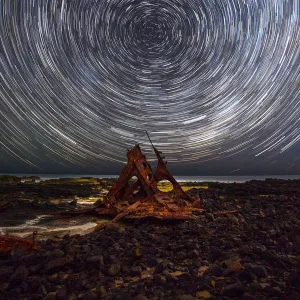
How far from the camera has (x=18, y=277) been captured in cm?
506

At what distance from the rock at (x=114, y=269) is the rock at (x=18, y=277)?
1.28 meters

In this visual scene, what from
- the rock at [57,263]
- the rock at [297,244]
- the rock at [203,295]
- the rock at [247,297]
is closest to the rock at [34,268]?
the rock at [57,263]

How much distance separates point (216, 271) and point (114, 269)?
164 cm

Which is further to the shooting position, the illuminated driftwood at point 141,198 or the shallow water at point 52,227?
the illuminated driftwood at point 141,198

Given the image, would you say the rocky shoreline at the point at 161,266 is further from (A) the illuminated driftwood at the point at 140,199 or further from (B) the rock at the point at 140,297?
(A) the illuminated driftwood at the point at 140,199

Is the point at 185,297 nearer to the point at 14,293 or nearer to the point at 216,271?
the point at 216,271

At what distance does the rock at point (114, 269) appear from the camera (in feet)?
17.8

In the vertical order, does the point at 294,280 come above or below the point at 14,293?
below

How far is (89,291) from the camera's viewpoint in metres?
4.55

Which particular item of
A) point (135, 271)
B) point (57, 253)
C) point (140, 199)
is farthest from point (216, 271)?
point (140, 199)

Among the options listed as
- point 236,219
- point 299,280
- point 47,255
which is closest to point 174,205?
point 236,219

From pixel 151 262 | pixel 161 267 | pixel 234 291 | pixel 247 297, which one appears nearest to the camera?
pixel 247 297

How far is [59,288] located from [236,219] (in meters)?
6.71

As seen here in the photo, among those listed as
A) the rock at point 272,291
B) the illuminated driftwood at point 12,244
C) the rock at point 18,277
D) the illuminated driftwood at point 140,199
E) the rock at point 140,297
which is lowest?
the rock at point 272,291
